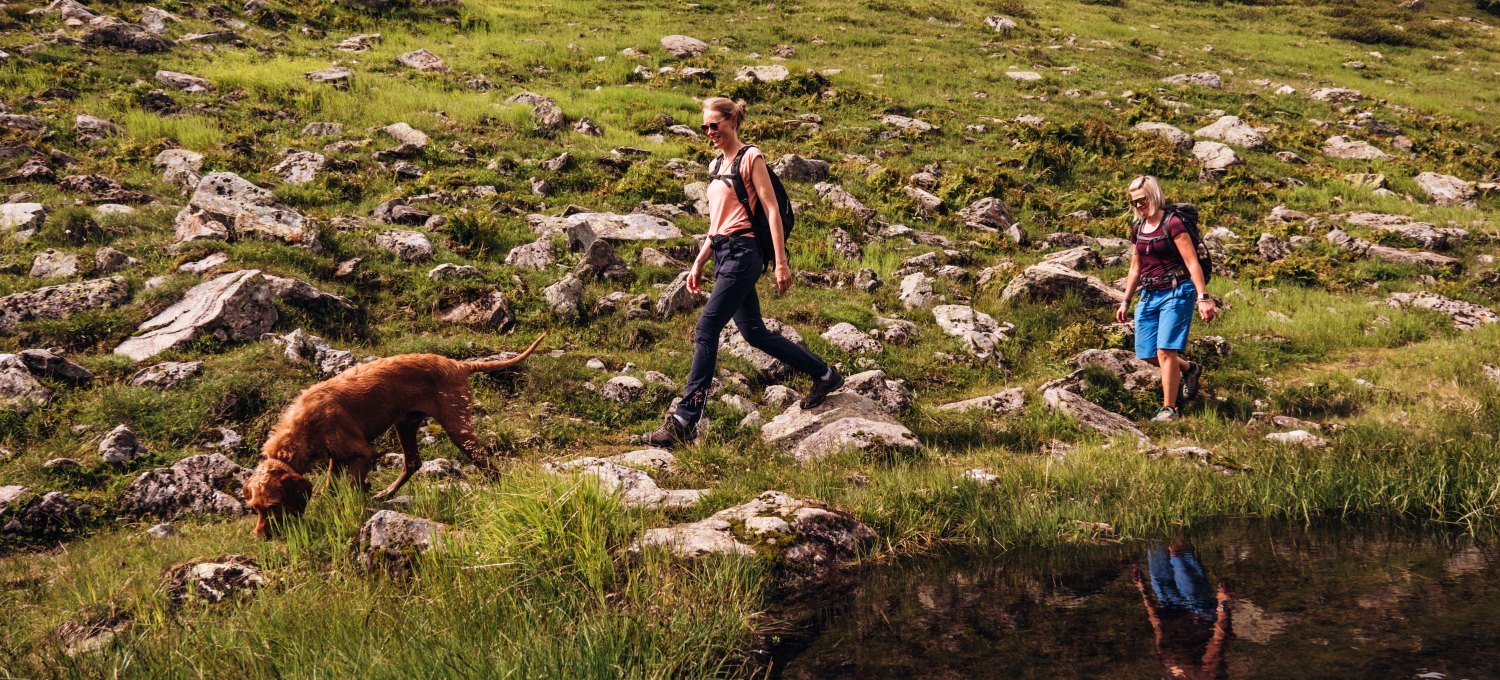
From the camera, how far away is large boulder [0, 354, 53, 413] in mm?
7098

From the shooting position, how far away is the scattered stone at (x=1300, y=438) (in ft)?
22.3

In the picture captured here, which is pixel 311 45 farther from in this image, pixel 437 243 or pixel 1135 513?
pixel 1135 513

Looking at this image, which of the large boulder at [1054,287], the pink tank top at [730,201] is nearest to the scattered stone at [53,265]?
the pink tank top at [730,201]

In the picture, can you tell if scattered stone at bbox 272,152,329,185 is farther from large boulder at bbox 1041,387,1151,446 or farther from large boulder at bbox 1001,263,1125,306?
large boulder at bbox 1041,387,1151,446

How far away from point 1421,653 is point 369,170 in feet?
49.1

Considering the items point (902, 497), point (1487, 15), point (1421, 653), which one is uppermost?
point (1487, 15)

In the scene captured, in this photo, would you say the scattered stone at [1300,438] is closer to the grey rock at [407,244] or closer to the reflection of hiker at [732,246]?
the reflection of hiker at [732,246]

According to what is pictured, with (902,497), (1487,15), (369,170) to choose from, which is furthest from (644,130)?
(1487,15)

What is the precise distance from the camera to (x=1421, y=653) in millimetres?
3199

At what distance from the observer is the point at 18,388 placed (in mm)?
7223

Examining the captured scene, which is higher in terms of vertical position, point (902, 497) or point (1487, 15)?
point (1487, 15)

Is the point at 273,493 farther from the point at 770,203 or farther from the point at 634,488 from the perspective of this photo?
the point at 770,203

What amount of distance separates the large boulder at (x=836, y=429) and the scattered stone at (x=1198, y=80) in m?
24.7

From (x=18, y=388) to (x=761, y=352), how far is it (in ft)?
23.8
